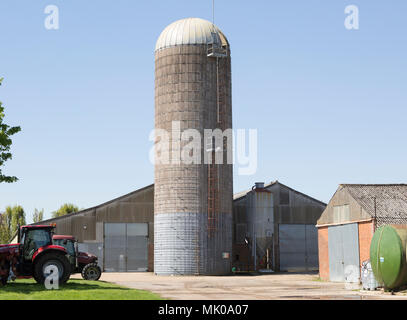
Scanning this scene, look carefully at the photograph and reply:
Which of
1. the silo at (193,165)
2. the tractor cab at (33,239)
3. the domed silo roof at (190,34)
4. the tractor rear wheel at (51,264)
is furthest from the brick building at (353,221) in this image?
the domed silo roof at (190,34)

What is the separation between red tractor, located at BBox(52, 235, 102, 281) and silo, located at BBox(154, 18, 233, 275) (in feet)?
32.4

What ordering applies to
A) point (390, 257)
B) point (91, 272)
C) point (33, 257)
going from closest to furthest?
point (33, 257)
point (390, 257)
point (91, 272)

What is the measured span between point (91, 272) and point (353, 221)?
15514 millimetres

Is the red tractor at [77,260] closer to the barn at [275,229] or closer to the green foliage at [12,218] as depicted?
the barn at [275,229]

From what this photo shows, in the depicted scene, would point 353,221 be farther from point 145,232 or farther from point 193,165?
point 145,232

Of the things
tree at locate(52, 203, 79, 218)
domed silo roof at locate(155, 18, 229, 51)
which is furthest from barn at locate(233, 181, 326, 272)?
tree at locate(52, 203, 79, 218)

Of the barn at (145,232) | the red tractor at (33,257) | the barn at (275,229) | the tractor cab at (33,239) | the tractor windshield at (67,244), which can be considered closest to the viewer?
the red tractor at (33,257)

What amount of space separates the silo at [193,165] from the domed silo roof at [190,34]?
81 millimetres

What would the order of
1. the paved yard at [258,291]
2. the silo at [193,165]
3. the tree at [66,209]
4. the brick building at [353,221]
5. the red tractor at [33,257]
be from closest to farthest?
1. the paved yard at [258,291]
2. the red tractor at [33,257]
3. the brick building at [353,221]
4. the silo at [193,165]
5. the tree at [66,209]

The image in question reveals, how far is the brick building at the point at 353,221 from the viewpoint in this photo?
32.8 metres

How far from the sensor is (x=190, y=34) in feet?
158

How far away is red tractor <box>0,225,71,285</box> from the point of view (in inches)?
983

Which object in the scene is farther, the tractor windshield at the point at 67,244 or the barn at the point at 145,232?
the barn at the point at 145,232

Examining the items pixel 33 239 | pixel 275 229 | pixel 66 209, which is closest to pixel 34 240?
pixel 33 239
